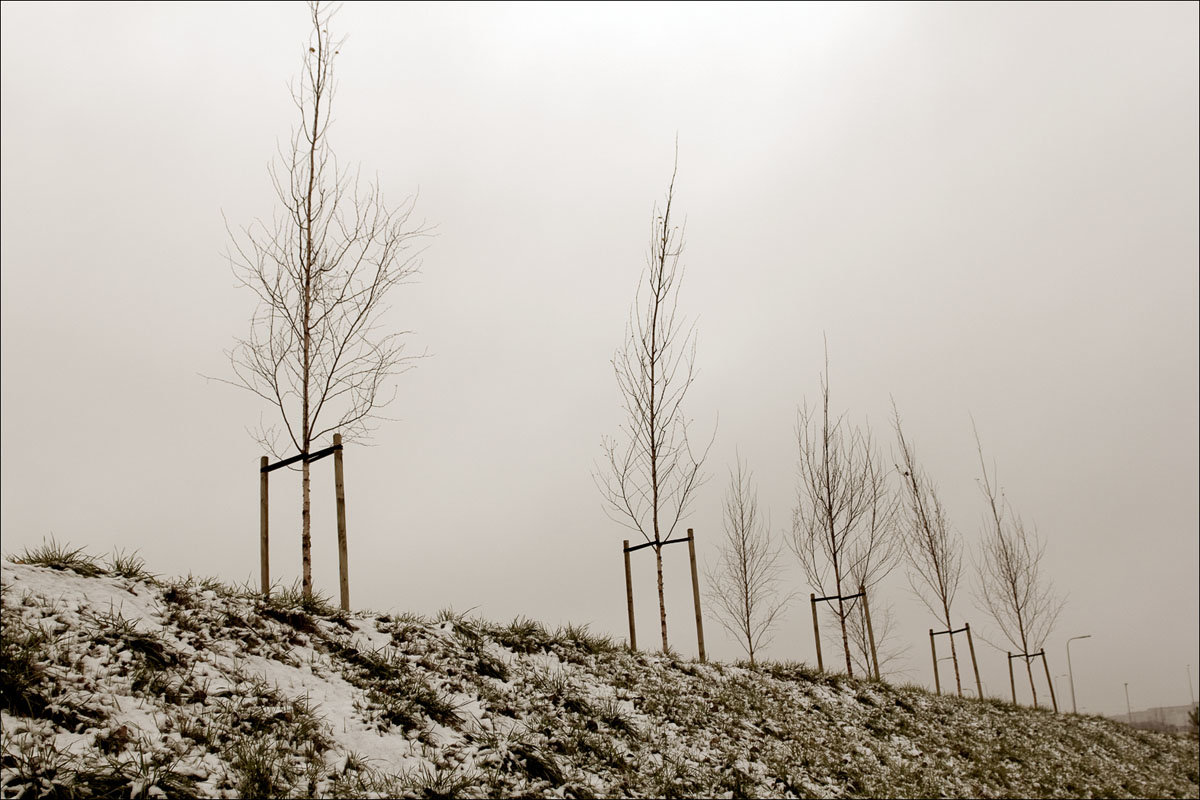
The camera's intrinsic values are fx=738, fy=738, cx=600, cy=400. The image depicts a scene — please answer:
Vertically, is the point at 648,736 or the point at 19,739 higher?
the point at 19,739

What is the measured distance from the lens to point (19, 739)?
417cm

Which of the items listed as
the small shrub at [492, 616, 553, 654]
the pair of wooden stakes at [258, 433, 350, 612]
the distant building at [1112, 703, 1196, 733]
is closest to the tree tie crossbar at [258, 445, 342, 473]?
the pair of wooden stakes at [258, 433, 350, 612]

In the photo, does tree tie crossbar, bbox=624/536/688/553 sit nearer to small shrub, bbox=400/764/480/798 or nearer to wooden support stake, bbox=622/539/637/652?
wooden support stake, bbox=622/539/637/652

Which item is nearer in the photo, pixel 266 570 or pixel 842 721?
pixel 266 570

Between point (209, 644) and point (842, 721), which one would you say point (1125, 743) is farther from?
point (209, 644)

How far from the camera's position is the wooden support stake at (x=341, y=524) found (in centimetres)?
805

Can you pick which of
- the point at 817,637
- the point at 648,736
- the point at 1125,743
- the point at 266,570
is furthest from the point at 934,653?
the point at 266,570

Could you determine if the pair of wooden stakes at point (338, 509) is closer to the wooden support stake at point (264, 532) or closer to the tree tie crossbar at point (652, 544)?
the wooden support stake at point (264, 532)

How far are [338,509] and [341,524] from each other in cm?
17

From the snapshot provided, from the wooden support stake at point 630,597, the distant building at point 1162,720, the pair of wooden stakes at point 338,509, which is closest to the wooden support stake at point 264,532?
the pair of wooden stakes at point 338,509

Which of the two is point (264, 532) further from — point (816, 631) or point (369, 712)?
point (816, 631)

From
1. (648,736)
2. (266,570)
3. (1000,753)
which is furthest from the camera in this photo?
(1000,753)

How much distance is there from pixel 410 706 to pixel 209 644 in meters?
1.66

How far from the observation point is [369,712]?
5820 mm
